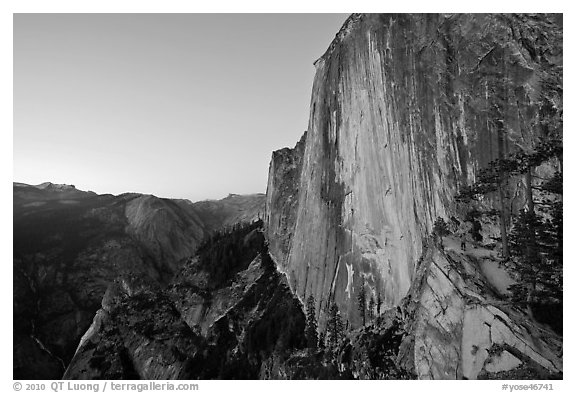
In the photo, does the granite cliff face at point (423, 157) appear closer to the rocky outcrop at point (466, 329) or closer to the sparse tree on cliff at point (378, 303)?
the rocky outcrop at point (466, 329)

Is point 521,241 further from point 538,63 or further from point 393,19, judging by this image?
point 393,19

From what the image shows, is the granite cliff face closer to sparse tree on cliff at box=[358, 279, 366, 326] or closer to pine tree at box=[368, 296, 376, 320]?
pine tree at box=[368, 296, 376, 320]

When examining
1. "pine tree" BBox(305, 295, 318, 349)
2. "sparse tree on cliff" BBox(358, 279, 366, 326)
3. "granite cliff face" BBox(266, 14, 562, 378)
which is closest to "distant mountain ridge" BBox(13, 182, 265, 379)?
"pine tree" BBox(305, 295, 318, 349)

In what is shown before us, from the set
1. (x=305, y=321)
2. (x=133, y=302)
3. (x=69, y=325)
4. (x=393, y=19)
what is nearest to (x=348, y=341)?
(x=305, y=321)

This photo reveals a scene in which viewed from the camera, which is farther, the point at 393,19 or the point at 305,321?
the point at 305,321

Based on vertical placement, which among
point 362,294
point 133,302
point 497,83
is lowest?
point 133,302

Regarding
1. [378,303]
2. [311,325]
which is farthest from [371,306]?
[311,325]

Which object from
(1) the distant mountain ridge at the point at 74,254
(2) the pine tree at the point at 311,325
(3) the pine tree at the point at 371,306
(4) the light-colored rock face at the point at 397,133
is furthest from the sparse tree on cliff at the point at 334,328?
(1) the distant mountain ridge at the point at 74,254
